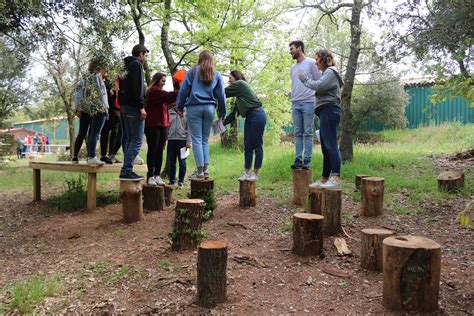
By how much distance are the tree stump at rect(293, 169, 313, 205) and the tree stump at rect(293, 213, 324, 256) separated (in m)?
1.72

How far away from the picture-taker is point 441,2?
6938 millimetres

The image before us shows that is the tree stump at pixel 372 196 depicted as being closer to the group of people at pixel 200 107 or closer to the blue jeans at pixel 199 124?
the group of people at pixel 200 107

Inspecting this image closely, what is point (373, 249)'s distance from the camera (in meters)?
3.95

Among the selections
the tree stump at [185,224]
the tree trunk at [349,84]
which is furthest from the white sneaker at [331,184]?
the tree trunk at [349,84]

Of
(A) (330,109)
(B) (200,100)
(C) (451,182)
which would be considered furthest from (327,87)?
(C) (451,182)

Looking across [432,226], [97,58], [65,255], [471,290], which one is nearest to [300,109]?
[432,226]

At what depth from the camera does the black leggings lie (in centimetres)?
631

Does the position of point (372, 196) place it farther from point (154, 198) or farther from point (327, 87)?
point (154, 198)

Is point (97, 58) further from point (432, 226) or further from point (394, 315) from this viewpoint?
point (432, 226)

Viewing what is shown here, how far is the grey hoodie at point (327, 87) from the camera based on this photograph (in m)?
5.29

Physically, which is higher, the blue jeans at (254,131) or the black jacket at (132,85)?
the black jacket at (132,85)

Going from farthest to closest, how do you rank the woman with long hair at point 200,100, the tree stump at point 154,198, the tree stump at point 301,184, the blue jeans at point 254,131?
the blue jeans at point 254,131
the tree stump at point 154,198
the tree stump at point 301,184
the woman with long hair at point 200,100

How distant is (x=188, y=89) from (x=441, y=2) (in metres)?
4.81

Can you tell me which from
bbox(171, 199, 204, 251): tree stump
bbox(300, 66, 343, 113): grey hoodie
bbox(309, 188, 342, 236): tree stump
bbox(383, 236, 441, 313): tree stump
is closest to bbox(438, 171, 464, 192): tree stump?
bbox(300, 66, 343, 113): grey hoodie
